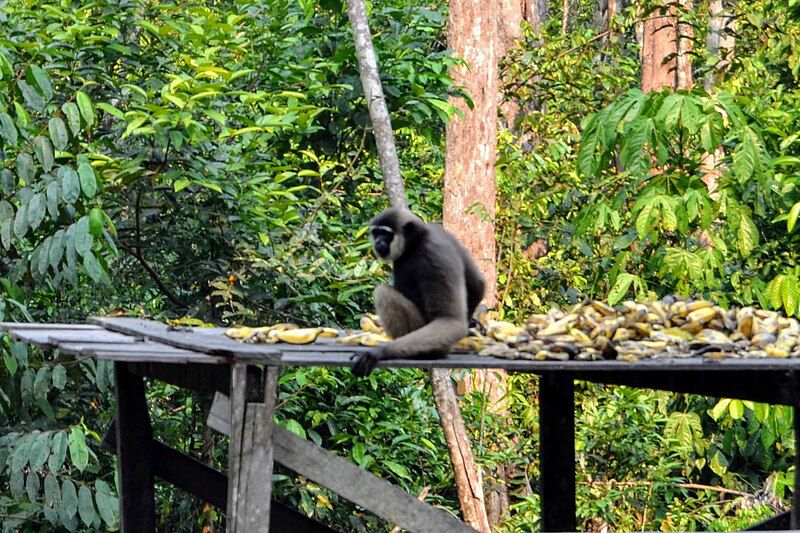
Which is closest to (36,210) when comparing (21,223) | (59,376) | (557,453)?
(21,223)

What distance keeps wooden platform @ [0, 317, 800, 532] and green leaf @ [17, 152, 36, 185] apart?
1.28 meters

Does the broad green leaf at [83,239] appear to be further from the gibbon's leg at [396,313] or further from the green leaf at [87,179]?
the gibbon's leg at [396,313]

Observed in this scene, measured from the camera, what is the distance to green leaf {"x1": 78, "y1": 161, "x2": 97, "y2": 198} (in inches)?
242

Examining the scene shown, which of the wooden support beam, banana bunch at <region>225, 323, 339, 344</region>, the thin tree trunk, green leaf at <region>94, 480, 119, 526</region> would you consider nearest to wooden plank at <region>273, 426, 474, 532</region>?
the wooden support beam

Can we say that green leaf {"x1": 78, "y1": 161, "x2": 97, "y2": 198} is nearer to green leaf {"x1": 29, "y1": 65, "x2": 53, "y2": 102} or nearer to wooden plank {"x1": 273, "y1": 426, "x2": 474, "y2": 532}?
green leaf {"x1": 29, "y1": 65, "x2": 53, "y2": 102}

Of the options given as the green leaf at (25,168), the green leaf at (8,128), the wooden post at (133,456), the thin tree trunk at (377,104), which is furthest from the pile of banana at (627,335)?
the thin tree trunk at (377,104)

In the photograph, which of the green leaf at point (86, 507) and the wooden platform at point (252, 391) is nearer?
the wooden platform at point (252, 391)

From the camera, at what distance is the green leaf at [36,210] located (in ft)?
20.5

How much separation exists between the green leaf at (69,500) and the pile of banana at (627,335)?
217cm

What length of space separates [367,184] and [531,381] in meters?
2.53

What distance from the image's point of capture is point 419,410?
8352 mm

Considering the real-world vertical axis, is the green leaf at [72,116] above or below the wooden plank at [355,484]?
above

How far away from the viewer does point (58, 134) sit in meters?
6.42

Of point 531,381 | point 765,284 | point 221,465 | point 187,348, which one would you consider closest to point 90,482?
point 221,465
